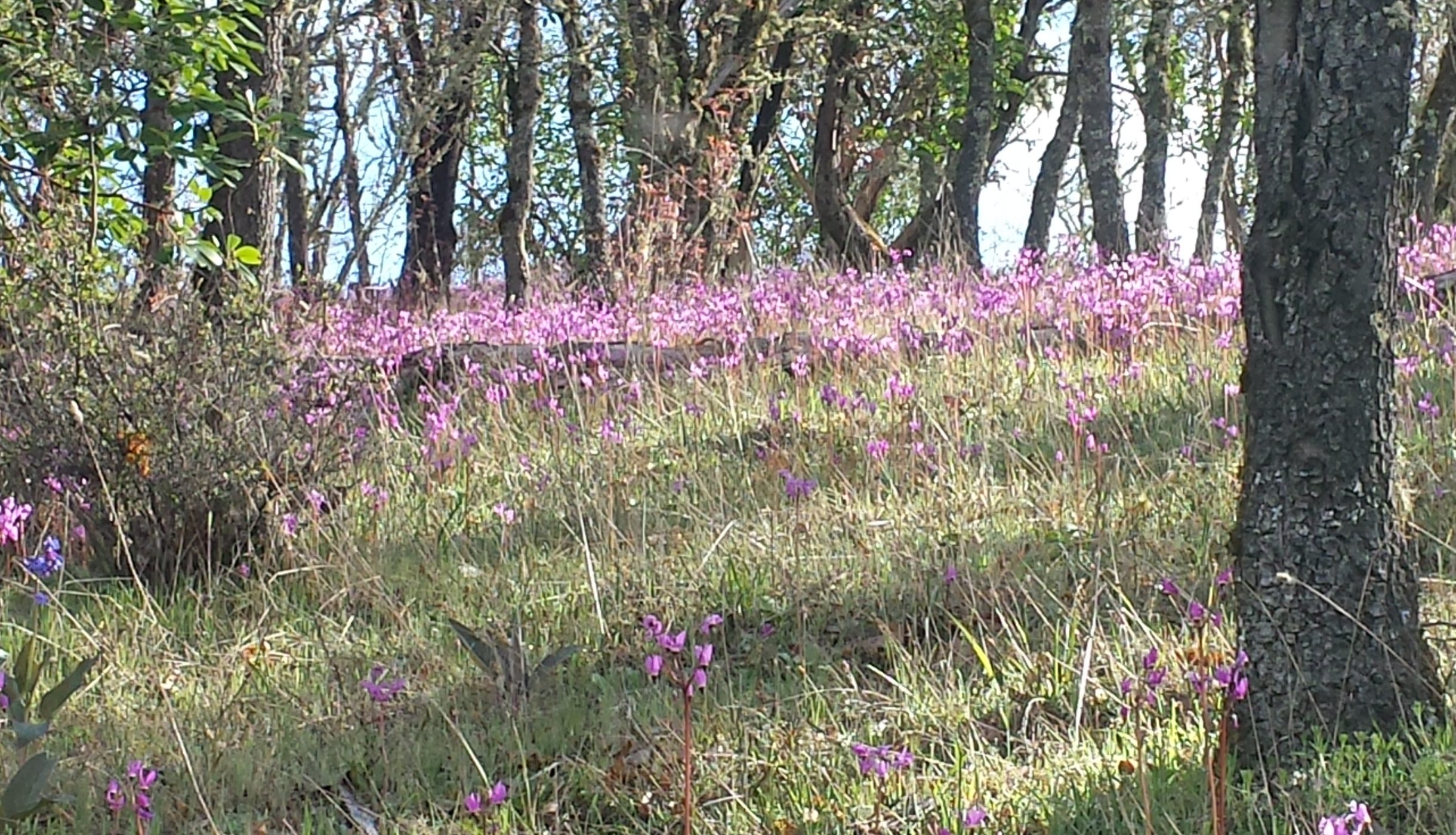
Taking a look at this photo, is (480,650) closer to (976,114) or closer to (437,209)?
(976,114)

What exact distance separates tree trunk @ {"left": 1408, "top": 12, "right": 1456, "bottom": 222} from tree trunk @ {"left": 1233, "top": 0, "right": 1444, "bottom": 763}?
10.2 metres

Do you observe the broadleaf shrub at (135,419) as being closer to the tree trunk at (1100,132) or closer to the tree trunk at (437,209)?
the tree trunk at (1100,132)

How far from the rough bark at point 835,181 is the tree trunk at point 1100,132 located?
11.6 feet

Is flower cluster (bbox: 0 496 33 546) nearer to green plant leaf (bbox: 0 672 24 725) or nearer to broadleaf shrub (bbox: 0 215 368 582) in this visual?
→ broadleaf shrub (bbox: 0 215 368 582)

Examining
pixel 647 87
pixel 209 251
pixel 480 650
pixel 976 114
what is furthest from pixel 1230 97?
pixel 480 650

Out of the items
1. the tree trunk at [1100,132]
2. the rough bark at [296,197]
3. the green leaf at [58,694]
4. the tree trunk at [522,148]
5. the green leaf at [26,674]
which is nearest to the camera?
the green leaf at [58,694]

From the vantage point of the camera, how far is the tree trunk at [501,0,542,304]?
39.5 feet

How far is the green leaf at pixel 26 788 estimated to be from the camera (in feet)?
6.33

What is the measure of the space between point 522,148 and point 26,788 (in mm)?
11068

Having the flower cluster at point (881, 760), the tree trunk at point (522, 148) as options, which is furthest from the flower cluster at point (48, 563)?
the tree trunk at point (522, 148)

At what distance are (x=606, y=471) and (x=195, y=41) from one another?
2.06 metres

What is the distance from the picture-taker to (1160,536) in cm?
380

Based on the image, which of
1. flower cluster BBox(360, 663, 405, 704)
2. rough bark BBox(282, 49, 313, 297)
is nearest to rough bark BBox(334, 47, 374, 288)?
rough bark BBox(282, 49, 313, 297)

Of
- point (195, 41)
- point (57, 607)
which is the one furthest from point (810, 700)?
point (195, 41)
